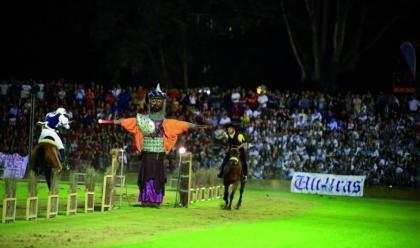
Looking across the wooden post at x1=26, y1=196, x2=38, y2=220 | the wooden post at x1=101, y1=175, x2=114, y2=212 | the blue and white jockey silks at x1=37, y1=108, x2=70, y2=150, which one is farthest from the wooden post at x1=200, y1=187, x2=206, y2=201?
the wooden post at x1=26, y1=196, x2=38, y2=220

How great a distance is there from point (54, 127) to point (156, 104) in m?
2.94

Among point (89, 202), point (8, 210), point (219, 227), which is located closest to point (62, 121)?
point (89, 202)

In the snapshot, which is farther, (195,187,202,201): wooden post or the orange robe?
(195,187,202,201): wooden post

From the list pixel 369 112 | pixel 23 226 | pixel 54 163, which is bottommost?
pixel 23 226

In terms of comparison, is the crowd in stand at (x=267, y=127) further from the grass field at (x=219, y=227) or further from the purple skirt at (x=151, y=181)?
the purple skirt at (x=151, y=181)

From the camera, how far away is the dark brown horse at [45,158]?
21594 millimetres

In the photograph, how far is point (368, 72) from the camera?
50.2m

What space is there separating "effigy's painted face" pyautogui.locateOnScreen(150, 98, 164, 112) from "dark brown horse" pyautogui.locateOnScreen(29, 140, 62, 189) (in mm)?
2986

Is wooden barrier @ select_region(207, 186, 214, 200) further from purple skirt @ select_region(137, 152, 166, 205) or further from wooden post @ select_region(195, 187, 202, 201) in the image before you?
purple skirt @ select_region(137, 152, 166, 205)

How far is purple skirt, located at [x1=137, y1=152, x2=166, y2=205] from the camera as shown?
22.1 metres

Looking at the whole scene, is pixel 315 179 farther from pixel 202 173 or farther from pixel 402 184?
pixel 202 173

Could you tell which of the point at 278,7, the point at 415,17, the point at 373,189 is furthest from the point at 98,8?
the point at 373,189

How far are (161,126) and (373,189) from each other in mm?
13602

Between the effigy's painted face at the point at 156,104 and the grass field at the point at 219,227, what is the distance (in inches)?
112
